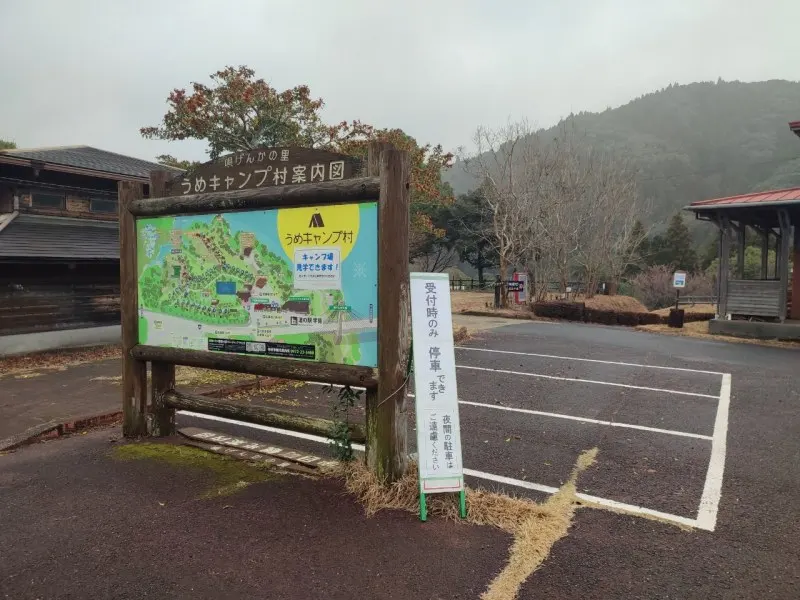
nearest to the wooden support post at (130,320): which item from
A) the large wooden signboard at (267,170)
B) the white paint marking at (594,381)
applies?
the large wooden signboard at (267,170)

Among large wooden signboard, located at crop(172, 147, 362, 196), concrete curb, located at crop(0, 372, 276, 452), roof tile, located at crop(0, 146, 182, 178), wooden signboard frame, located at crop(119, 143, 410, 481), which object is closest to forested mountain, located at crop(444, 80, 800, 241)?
roof tile, located at crop(0, 146, 182, 178)

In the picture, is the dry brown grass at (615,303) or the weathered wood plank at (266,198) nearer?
the weathered wood plank at (266,198)

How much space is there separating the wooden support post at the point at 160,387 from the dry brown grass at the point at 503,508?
7.12 feet

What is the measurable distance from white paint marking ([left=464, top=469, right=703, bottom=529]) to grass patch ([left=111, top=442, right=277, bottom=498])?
5.74 ft

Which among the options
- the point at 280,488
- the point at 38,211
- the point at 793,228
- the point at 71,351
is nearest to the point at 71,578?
the point at 280,488

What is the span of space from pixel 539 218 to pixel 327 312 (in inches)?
822

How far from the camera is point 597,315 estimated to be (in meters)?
18.9

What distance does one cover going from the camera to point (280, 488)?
3.97m

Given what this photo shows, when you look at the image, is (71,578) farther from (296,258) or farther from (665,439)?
(665,439)

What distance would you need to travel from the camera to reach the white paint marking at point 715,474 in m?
3.57

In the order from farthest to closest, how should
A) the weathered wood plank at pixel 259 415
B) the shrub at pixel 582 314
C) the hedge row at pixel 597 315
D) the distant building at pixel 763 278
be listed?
the shrub at pixel 582 314 → the hedge row at pixel 597 315 → the distant building at pixel 763 278 → the weathered wood plank at pixel 259 415

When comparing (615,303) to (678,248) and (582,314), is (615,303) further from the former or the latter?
(678,248)

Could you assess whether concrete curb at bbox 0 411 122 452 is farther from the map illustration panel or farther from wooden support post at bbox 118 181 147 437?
the map illustration panel

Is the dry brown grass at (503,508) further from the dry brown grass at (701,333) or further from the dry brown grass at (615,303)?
the dry brown grass at (615,303)
